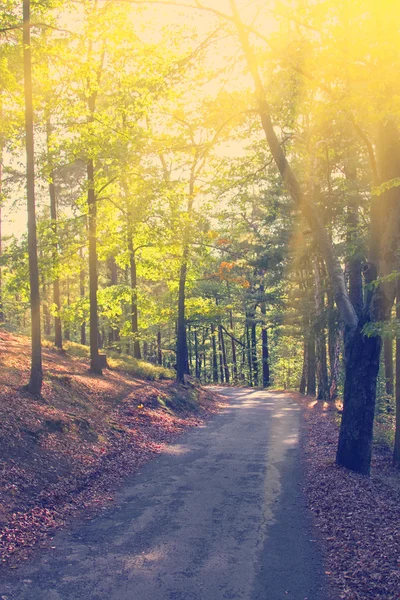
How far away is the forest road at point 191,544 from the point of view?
5590 mm

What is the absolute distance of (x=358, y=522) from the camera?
25.0 feet

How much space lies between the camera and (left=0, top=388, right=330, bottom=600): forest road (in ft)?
18.3

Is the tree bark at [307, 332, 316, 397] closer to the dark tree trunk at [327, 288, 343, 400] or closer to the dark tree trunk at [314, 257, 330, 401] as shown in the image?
the dark tree trunk at [314, 257, 330, 401]

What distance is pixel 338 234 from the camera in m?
20.5

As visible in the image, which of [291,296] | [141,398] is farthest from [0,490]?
[291,296]

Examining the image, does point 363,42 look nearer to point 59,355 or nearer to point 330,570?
point 330,570

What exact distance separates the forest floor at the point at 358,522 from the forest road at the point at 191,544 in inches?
11.1

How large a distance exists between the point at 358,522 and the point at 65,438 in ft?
21.1

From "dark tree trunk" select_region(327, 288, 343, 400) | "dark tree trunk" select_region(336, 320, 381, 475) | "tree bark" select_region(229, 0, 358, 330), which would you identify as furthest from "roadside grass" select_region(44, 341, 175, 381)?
"tree bark" select_region(229, 0, 358, 330)

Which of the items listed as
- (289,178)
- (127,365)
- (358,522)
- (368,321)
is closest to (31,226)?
(289,178)

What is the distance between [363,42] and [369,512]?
8.25 metres

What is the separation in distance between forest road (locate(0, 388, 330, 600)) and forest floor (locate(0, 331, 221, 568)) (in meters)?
0.48

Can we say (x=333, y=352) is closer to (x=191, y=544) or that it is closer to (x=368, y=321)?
(x=368, y=321)

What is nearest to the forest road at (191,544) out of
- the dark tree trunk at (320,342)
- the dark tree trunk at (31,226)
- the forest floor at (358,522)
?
the forest floor at (358,522)
